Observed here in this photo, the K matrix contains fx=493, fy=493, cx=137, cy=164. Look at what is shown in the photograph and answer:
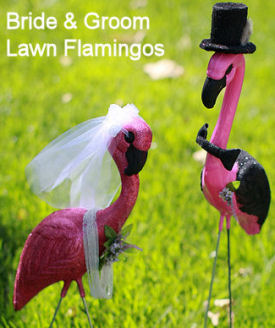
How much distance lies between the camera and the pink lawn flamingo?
57.1 inches

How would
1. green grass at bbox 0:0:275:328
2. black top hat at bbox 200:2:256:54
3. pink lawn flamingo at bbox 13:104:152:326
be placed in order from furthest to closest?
green grass at bbox 0:0:275:328 < pink lawn flamingo at bbox 13:104:152:326 < black top hat at bbox 200:2:256:54

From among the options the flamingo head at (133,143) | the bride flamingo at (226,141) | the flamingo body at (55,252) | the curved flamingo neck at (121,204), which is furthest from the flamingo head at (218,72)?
the flamingo body at (55,252)

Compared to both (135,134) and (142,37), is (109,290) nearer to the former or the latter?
(135,134)

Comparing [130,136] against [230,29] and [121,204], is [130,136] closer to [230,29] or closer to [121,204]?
[121,204]

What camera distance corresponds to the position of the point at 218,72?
1387mm

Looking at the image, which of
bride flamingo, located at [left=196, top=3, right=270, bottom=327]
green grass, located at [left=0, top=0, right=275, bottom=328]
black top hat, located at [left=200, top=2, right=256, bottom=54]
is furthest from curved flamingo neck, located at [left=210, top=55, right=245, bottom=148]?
green grass, located at [left=0, top=0, right=275, bottom=328]

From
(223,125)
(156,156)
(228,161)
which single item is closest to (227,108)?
(223,125)

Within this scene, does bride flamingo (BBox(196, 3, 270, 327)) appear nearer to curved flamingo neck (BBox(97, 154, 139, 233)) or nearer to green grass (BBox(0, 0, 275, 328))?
curved flamingo neck (BBox(97, 154, 139, 233))

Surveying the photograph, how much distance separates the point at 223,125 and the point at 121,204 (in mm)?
391

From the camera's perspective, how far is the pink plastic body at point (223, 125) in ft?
4.57

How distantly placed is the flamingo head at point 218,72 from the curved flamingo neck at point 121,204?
1.05 feet

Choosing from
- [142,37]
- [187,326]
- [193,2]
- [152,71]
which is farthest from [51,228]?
[193,2]

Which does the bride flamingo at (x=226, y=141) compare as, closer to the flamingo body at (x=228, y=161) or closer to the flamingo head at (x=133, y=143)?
the flamingo body at (x=228, y=161)

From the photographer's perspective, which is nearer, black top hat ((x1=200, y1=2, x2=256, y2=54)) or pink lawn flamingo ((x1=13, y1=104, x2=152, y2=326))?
black top hat ((x1=200, y1=2, x2=256, y2=54))
